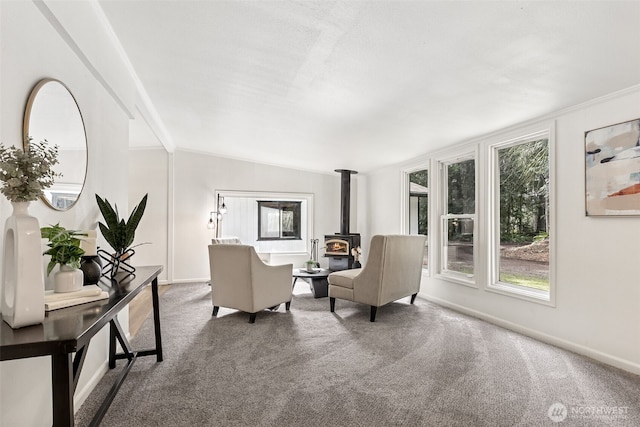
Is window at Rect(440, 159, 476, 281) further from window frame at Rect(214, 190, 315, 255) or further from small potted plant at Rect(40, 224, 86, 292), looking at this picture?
small potted plant at Rect(40, 224, 86, 292)

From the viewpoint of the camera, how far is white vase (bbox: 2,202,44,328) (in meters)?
1.05

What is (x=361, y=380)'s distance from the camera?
225 cm

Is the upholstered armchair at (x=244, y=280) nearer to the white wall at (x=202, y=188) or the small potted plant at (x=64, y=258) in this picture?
the small potted plant at (x=64, y=258)

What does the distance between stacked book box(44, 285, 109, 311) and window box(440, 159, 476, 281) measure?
3892mm

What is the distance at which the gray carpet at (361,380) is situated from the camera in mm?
1850

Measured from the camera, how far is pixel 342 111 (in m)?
3.38

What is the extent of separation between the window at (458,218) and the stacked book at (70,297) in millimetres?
3892

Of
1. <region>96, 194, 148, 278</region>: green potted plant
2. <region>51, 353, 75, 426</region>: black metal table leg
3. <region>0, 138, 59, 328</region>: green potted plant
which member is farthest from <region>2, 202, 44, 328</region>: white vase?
<region>96, 194, 148, 278</region>: green potted plant

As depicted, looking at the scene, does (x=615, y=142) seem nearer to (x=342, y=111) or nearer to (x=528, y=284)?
(x=528, y=284)

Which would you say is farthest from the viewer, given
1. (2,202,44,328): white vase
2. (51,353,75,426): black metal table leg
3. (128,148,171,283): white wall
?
(128,148,171,283): white wall

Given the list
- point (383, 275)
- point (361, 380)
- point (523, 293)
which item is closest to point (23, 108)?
point (361, 380)

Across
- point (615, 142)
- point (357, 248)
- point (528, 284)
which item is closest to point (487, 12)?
point (615, 142)

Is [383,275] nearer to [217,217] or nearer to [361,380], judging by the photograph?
[361,380]

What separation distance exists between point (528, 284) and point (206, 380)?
3.25 meters
